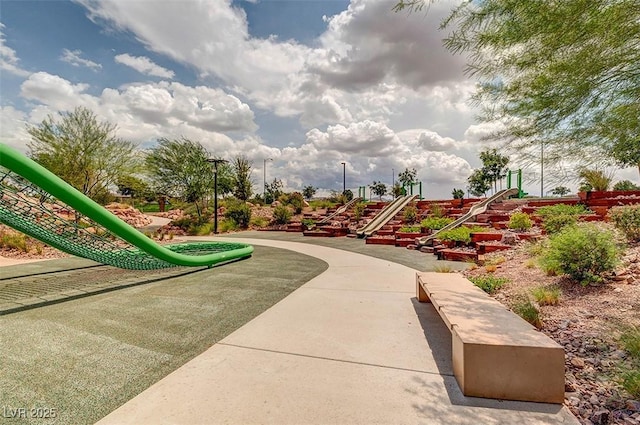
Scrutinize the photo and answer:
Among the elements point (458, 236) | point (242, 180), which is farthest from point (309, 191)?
point (458, 236)

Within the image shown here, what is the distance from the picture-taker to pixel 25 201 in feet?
12.7

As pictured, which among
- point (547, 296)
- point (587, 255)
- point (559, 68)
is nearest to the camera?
point (559, 68)

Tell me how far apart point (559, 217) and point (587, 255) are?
4026mm

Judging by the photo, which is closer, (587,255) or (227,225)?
(587,255)

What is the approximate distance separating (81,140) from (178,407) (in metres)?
21.2

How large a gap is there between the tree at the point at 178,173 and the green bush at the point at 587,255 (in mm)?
18079

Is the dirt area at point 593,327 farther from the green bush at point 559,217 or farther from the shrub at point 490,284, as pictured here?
the green bush at point 559,217

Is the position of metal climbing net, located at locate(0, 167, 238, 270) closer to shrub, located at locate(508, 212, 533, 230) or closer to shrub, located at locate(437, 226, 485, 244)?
shrub, located at locate(437, 226, 485, 244)

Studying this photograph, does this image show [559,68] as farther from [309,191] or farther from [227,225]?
[309,191]

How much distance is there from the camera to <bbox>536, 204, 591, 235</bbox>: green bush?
722cm

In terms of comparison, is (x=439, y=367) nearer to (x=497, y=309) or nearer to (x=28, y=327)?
(x=497, y=309)

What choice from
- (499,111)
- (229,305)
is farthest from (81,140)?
(499,111)

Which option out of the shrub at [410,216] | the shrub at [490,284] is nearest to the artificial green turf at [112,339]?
the shrub at [490,284]

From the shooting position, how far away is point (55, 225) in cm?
450
